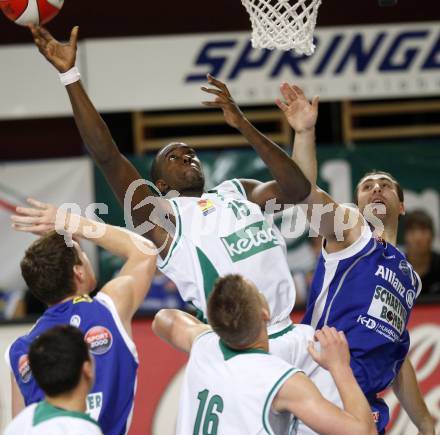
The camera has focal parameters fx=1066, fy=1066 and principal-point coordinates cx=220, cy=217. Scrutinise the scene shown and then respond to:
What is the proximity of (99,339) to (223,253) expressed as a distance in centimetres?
95

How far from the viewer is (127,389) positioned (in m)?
4.20

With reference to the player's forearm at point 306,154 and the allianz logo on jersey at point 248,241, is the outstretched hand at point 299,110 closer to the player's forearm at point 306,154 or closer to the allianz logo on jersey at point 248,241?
the player's forearm at point 306,154

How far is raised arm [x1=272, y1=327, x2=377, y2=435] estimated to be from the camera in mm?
3762

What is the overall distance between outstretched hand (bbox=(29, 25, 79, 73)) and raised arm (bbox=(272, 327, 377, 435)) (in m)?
1.64

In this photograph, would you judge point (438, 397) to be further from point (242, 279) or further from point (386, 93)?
point (242, 279)

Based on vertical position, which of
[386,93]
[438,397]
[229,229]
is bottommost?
[438,397]

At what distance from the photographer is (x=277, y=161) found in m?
4.66

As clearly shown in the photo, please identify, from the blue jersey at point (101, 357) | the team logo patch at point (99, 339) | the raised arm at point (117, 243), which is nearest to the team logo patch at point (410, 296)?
the raised arm at point (117, 243)

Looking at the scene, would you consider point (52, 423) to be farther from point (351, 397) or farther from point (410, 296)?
point (410, 296)

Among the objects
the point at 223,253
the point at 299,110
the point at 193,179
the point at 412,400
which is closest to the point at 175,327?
the point at 223,253

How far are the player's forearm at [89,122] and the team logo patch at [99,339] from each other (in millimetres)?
920

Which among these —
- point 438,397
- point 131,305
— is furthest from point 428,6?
point 131,305

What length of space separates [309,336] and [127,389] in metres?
0.95

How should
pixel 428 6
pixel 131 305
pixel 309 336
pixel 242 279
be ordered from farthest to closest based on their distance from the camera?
pixel 428 6 → pixel 309 336 → pixel 131 305 → pixel 242 279
